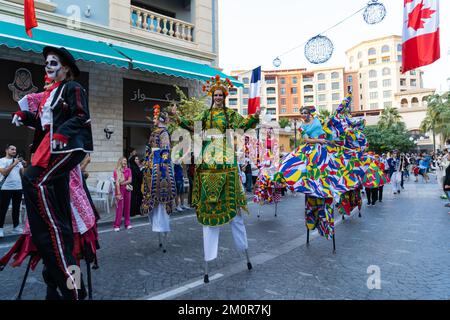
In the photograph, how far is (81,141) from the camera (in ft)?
9.70

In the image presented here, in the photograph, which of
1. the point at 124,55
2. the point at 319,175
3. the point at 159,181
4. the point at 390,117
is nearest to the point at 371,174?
the point at 319,175

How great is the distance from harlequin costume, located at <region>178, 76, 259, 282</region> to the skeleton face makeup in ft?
5.26

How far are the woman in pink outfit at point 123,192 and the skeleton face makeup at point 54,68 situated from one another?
488 cm

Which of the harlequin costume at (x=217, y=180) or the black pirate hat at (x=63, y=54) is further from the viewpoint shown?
the harlequin costume at (x=217, y=180)

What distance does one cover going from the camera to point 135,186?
26.2 feet

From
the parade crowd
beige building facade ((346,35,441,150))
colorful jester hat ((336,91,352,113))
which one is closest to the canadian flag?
colorful jester hat ((336,91,352,113))

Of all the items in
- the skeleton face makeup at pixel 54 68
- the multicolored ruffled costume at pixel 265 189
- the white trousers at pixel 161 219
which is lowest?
the white trousers at pixel 161 219

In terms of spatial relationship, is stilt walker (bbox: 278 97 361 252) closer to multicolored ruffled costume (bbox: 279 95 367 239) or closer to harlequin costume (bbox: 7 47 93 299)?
multicolored ruffled costume (bbox: 279 95 367 239)

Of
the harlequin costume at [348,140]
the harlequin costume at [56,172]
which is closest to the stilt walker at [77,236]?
the harlequin costume at [56,172]

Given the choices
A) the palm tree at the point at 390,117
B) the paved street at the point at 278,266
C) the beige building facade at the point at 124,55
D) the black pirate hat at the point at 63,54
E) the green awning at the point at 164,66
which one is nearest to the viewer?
the black pirate hat at the point at 63,54

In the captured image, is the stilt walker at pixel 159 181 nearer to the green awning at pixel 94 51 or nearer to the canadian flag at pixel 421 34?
the canadian flag at pixel 421 34

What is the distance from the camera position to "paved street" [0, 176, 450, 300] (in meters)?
3.53

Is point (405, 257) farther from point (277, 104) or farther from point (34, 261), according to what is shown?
point (277, 104)

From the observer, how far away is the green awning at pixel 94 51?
8.91 m
